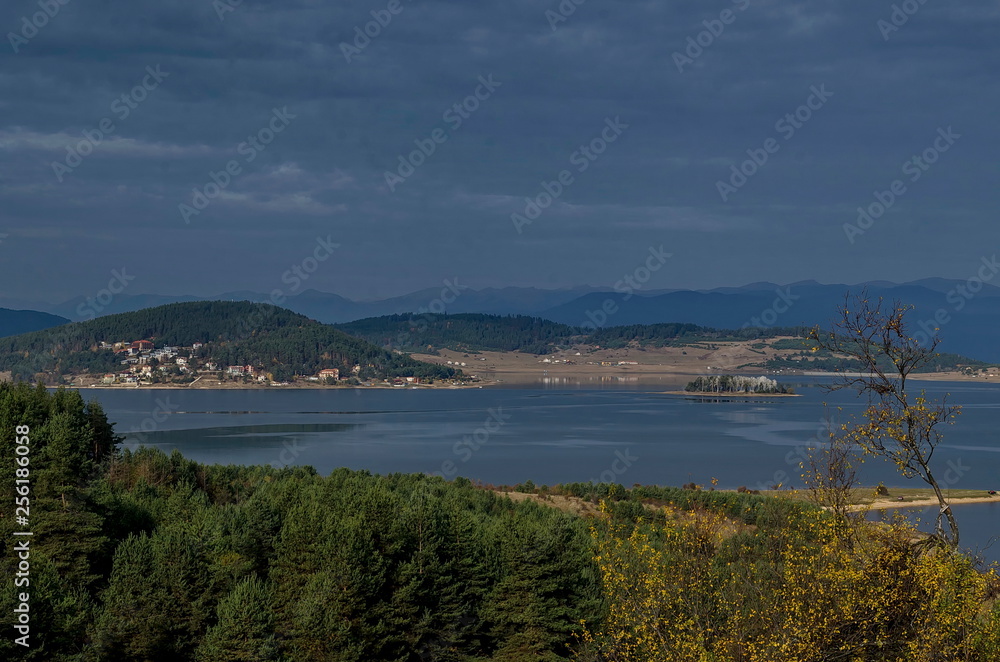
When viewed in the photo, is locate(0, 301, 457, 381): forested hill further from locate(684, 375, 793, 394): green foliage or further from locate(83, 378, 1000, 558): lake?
locate(684, 375, 793, 394): green foliage

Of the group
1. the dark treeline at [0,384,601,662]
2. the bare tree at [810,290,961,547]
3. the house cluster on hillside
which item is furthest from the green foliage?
the bare tree at [810,290,961,547]

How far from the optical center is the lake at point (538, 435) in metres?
Answer: 46.9

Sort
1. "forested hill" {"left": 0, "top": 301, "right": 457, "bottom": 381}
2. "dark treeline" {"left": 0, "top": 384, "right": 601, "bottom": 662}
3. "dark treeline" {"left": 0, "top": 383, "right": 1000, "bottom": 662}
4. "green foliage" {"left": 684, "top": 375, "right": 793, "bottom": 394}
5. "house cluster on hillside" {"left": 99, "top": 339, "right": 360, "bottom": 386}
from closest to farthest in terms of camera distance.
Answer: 1. "dark treeline" {"left": 0, "top": 383, "right": 1000, "bottom": 662}
2. "dark treeline" {"left": 0, "top": 384, "right": 601, "bottom": 662}
3. "green foliage" {"left": 684, "top": 375, "right": 793, "bottom": 394}
4. "house cluster on hillside" {"left": 99, "top": 339, "right": 360, "bottom": 386}
5. "forested hill" {"left": 0, "top": 301, "right": 457, "bottom": 381}

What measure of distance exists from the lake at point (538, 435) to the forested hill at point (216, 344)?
19.7 meters

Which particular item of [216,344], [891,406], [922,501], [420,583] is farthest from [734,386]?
[891,406]

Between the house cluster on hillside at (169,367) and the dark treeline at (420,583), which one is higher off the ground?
the house cluster on hillside at (169,367)

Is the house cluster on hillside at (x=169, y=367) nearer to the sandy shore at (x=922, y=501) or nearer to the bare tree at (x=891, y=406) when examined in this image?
the sandy shore at (x=922, y=501)

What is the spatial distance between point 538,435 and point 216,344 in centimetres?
8652

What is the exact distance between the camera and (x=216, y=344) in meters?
137

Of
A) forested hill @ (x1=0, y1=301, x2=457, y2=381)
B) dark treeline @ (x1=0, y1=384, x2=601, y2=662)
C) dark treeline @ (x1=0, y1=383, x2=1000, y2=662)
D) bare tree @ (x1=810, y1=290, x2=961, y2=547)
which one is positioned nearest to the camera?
bare tree @ (x1=810, y1=290, x2=961, y2=547)

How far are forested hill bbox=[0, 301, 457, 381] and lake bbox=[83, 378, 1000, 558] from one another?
19683 mm

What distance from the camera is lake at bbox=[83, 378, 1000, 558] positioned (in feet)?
154

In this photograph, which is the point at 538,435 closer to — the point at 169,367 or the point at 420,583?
the point at 420,583

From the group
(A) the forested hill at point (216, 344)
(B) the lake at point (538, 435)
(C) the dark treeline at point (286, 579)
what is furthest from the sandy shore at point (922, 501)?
(A) the forested hill at point (216, 344)
